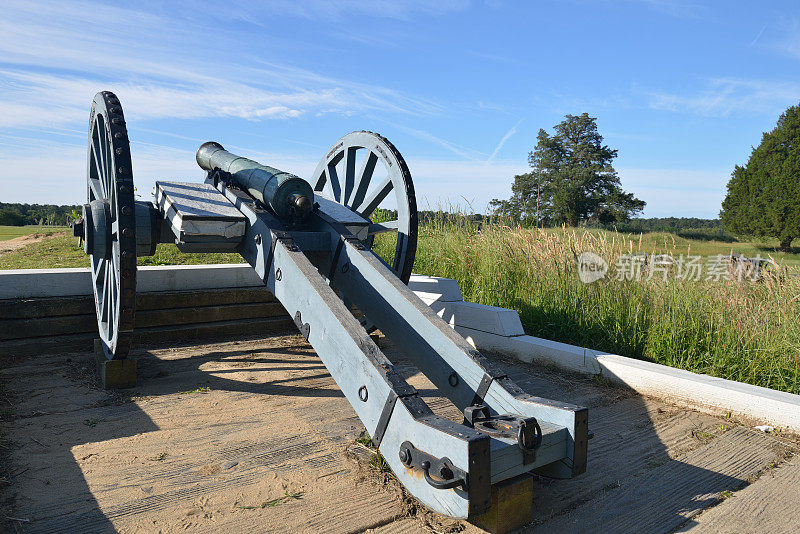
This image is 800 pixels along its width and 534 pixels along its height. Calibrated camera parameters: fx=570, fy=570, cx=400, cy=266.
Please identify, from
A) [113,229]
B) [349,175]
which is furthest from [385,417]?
[349,175]

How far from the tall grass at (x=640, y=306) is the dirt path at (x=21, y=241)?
9094mm

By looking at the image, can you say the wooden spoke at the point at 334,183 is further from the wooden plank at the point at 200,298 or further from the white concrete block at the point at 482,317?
the white concrete block at the point at 482,317

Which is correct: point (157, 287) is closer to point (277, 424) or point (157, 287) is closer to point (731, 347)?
point (277, 424)

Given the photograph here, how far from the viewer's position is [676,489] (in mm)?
2703

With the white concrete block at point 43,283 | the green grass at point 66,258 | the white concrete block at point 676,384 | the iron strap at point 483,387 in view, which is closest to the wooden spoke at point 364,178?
the white concrete block at point 676,384

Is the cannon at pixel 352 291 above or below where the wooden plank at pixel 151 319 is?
above

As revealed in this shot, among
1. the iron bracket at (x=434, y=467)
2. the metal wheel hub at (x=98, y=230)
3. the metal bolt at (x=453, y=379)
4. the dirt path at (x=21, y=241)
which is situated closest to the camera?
the iron bracket at (x=434, y=467)

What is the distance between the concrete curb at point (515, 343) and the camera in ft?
11.8

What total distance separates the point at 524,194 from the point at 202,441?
43.4 meters

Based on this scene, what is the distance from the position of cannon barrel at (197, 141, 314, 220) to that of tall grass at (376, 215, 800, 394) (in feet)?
8.98

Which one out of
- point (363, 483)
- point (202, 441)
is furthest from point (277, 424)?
point (363, 483)

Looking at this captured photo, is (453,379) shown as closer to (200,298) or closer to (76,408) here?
(76,408)

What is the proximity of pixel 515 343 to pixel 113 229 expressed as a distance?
10.8 feet

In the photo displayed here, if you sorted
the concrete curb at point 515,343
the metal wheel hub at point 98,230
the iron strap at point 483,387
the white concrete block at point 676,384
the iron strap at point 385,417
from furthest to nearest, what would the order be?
the metal wheel hub at point 98,230
the concrete curb at point 515,343
the white concrete block at point 676,384
the iron strap at point 483,387
the iron strap at point 385,417
